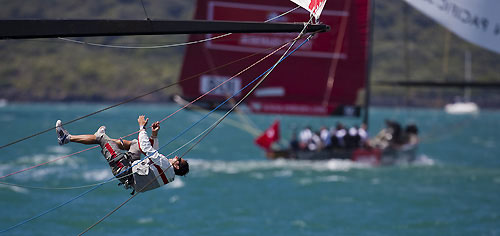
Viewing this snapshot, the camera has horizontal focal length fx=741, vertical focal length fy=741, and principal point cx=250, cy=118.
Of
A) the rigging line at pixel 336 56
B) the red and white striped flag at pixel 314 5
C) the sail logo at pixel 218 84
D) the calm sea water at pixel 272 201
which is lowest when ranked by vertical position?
Result: the calm sea water at pixel 272 201

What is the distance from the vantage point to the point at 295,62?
2875 cm

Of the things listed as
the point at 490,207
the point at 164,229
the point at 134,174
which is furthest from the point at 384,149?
the point at 134,174

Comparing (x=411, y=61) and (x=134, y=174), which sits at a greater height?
(x=411, y=61)

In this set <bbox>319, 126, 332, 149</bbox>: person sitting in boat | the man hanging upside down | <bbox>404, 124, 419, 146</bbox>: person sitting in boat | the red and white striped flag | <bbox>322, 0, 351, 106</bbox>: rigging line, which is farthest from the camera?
<bbox>404, 124, 419, 146</bbox>: person sitting in boat

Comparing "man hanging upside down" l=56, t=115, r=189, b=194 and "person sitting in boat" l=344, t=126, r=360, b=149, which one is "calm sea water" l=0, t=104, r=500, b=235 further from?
"man hanging upside down" l=56, t=115, r=189, b=194

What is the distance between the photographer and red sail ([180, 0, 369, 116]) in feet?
92.4

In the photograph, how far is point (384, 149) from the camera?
27.7 meters

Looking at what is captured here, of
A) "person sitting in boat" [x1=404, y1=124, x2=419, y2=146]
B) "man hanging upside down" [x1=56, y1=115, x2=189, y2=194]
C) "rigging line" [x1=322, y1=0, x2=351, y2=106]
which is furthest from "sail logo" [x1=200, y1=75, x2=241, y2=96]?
"man hanging upside down" [x1=56, y1=115, x2=189, y2=194]

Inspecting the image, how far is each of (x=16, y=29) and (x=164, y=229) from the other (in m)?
9.93

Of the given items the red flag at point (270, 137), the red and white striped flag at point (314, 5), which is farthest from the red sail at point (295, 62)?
the red and white striped flag at point (314, 5)

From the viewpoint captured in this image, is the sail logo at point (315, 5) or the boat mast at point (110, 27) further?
the sail logo at point (315, 5)

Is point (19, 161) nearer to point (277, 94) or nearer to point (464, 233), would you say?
point (277, 94)

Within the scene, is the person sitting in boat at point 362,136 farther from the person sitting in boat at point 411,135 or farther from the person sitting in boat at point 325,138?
the person sitting in boat at point 411,135

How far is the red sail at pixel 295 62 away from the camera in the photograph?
2817cm
